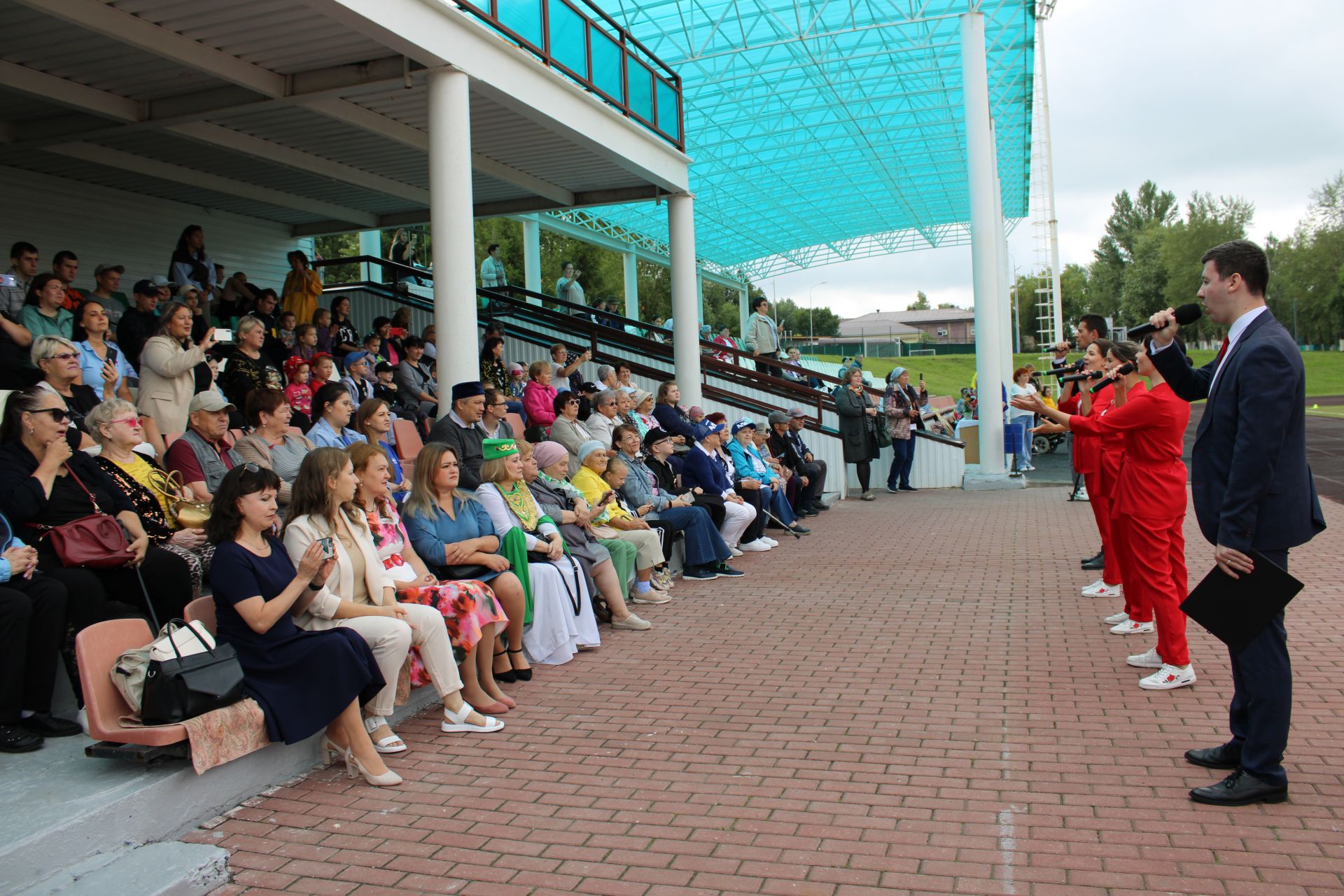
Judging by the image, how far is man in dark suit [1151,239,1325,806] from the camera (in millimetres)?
3785

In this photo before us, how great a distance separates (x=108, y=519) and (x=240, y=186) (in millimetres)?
10834

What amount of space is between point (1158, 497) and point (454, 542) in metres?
4.12

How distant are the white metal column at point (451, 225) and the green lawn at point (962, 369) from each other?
33730 mm

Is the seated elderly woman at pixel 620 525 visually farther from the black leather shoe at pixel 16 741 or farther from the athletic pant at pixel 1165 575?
the black leather shoe at pixel 16 741

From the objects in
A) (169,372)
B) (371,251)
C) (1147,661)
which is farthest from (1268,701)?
(371,251)

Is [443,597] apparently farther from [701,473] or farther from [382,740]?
[701,473]

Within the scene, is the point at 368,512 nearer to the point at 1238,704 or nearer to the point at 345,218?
the point at 1238,704

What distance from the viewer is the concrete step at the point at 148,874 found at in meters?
3.25

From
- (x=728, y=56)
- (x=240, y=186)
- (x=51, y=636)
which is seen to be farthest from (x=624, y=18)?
(x=51, y=636)

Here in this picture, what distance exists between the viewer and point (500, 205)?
15734mm

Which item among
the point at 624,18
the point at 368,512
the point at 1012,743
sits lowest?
the point at 1012,743

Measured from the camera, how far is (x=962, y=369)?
183ft

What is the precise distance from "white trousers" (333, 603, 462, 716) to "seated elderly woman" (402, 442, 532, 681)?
0.72 metres

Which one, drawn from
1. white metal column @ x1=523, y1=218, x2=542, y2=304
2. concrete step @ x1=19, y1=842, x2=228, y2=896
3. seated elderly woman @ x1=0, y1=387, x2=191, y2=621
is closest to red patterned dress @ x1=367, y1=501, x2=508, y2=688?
seated elderly woman @ x1=0, y1=387, x2=191, y2=621
